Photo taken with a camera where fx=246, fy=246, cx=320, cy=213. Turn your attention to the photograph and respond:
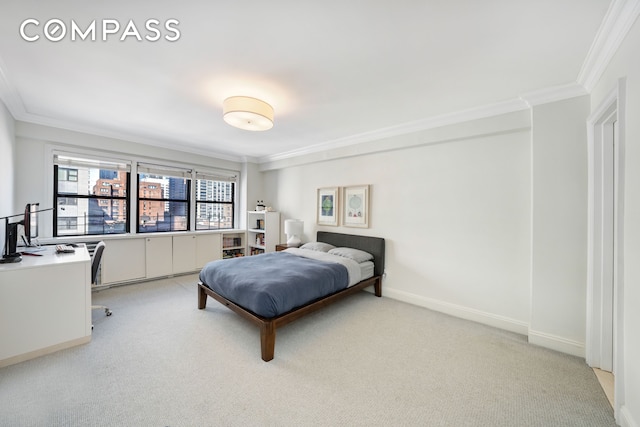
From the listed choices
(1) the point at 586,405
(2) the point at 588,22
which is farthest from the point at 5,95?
(1) the point at 586,405

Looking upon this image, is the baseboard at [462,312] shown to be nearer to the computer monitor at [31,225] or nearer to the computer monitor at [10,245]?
the computer monitor at [10,245]

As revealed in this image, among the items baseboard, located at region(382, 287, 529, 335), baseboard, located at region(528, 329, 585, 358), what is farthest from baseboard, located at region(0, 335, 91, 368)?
baseboard, located at region(528, 329, 585, 358)

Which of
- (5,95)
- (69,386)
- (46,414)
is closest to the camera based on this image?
(46,414)

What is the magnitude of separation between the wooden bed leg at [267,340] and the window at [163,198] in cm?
363

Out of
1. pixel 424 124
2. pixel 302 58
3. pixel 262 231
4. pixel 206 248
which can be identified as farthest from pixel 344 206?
pixel 206 248

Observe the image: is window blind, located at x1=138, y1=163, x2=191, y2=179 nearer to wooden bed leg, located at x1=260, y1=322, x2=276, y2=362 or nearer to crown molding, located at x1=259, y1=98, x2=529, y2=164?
crown molding, located at x1=259, y1=98, x2=529, y2=164

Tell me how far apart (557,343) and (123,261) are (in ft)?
19.1

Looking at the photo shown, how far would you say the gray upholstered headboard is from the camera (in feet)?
12.6

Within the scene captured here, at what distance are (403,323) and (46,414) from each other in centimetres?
308

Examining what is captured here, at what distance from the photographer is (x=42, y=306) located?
224 centimetres

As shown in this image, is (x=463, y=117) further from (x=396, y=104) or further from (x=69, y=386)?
(x=69, y=386)

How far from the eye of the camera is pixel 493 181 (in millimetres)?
2938

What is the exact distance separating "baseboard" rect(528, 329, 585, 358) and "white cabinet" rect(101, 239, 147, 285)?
5550 mm

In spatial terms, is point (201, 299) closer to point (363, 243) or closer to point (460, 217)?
point (363, 243)
